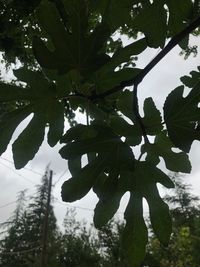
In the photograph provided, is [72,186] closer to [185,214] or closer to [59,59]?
[59,59]

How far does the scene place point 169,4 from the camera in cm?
190

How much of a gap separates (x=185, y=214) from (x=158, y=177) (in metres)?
37.5

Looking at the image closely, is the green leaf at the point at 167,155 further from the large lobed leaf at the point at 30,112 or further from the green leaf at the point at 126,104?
the large lobed leaf at the point at 30,112

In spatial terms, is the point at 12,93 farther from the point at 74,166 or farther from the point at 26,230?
the point at 26,230

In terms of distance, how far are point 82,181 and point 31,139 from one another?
27 cm

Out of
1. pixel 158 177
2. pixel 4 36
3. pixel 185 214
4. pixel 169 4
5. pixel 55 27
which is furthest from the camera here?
pixel 185 214

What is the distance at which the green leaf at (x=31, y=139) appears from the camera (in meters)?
1.69

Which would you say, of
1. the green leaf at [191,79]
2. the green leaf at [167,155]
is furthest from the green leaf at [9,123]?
the green leaf at [191,79]

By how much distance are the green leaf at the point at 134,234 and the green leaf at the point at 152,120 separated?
289mm

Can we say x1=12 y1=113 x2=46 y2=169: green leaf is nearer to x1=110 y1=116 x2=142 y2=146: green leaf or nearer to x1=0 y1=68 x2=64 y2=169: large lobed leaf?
x1=0 y1=68 x2=64 y2=169: large lobed leaf

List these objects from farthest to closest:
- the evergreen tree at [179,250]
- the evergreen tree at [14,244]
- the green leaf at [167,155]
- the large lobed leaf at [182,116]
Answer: the evergreen tree at [14,244] → the evergreen tree at [179,250] → the green leaf at [167,155] → the large lobed leaf at [182,116]

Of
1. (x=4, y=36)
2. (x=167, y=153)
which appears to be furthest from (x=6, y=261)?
(x=167, y=153)

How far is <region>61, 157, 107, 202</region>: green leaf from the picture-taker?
5.34 feet

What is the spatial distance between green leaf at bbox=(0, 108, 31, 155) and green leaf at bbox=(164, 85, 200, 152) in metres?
0.56
